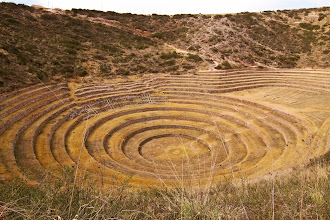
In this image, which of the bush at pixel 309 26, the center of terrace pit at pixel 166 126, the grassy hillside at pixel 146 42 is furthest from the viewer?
the bush at pixel 309 26

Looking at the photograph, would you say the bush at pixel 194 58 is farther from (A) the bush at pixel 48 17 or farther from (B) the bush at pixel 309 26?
(B) the bush at pixel 309 26

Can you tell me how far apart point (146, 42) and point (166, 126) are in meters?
23.8

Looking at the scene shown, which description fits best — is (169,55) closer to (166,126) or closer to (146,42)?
(146,42)

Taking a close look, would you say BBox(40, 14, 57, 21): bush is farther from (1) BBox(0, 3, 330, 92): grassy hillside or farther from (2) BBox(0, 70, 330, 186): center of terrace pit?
(2) BBox(0, 70, 330, 186): center of terrace pit

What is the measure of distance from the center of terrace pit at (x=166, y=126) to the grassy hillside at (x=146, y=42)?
13.0ft

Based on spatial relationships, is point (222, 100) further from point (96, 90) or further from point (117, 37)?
point (117, 37)

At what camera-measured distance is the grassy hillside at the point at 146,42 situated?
27.3 metres

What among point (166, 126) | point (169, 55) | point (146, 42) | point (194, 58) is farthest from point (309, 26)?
point (166, 126)

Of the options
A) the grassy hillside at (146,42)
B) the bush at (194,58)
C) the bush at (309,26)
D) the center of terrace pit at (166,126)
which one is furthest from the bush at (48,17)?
the bush at (309,26)

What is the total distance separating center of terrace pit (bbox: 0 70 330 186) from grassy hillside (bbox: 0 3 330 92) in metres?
3.98

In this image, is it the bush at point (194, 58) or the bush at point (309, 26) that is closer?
the bush at point (194, 58)

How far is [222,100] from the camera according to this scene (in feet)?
80.3

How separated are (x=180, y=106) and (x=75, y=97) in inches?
397

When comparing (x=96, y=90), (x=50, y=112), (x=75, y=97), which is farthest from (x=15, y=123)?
(x=96, y=90)
